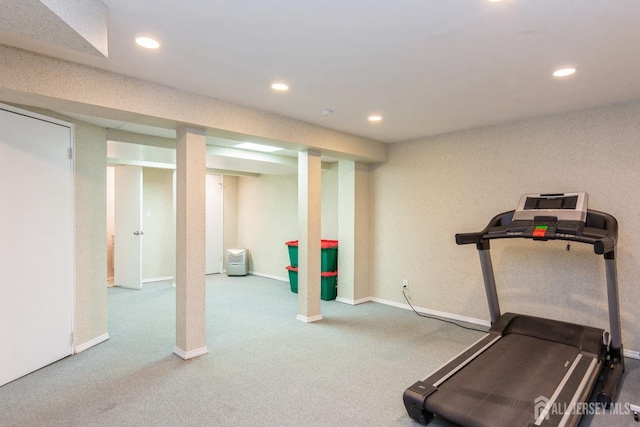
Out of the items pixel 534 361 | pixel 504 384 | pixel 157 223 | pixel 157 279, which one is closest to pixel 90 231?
pixel 157 223

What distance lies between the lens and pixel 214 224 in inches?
301

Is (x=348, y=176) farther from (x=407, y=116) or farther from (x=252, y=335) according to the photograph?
(x=252, y=335)

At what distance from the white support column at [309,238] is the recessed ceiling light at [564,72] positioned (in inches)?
98.9

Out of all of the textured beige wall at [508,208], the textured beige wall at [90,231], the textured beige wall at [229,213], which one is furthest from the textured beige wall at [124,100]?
the textured beige wall at [229,213]

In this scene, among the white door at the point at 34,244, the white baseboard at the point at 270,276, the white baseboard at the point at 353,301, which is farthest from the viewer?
the white baseboard at the point at 270,276

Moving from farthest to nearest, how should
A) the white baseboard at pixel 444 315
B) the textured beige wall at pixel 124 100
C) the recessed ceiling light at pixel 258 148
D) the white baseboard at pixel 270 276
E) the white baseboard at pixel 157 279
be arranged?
the white baseboard at pixel 270 276
the white baseboard at pixel 157 279
the recessed ceiling light at pixel 258 148
the white baseboard at pixel 444 315
the textured beige wall at pixel 124 100

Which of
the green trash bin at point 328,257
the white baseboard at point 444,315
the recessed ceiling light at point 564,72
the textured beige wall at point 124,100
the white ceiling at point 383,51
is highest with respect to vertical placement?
the white ceiling at point 383,51

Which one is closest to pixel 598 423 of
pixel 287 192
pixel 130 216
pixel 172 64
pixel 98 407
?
pixel 98 407

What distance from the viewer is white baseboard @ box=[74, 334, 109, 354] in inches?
131

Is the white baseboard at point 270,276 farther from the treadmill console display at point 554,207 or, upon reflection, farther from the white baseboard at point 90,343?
the treadmill console display at point 554,207

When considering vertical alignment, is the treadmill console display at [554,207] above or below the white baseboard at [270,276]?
above

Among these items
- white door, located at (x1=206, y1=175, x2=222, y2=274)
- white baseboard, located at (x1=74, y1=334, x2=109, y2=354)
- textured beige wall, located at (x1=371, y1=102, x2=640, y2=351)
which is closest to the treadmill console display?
textured beige wall, located at (x1=371, y1=102, x2=640, y2=351)

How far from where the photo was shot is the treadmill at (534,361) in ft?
6.91

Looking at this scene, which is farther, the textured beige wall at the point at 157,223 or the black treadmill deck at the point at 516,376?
the textured beige wall at the point at 157,223
